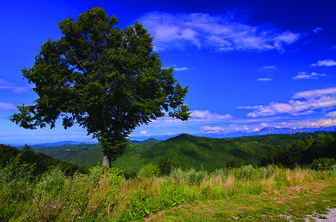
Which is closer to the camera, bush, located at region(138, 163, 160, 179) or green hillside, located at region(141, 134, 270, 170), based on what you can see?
bush, located at region(138, 163, 160, 179)

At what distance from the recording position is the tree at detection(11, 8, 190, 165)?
1487cm

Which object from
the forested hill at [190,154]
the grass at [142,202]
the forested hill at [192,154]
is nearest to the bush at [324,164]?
the grass at [142,202]

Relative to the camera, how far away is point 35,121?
639 inches

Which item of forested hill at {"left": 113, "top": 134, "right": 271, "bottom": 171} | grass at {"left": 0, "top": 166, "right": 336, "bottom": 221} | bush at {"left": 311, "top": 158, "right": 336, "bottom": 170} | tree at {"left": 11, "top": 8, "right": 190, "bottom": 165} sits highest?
tree at {"left": 11, "top": 8, "right": 190, "bottom": 165}

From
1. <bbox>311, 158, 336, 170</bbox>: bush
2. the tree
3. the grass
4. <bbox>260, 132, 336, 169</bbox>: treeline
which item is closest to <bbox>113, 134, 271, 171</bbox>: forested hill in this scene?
<bbox>260, 132, 336, 169</bbox>: treeline

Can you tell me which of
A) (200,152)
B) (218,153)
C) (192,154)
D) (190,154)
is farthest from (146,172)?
(218,153)

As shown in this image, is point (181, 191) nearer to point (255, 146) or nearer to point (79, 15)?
point (79, 15)

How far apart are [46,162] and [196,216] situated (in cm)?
955

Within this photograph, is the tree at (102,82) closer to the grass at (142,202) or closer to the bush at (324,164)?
the grass at (142,202)

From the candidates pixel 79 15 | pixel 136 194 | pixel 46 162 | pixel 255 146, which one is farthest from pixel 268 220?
pixel 255 146

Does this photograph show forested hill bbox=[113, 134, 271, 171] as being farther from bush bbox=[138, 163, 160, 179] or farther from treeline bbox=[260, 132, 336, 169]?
bush bbox=[138, 163, 160, 179]

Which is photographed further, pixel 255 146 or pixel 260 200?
pixel 255 146

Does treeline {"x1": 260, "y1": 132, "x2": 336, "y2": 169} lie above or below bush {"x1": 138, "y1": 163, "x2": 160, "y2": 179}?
below

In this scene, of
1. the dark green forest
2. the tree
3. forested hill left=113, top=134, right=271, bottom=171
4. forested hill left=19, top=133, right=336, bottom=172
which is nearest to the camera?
the tree
